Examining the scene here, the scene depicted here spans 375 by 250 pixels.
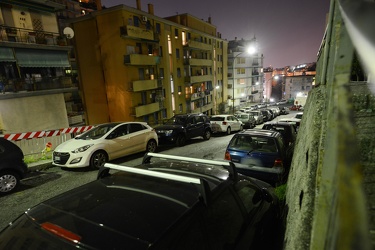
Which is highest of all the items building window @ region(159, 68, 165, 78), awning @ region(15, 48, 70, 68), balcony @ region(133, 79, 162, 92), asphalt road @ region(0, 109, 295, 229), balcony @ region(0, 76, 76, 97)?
awning @ region(15, 48, 70, 68)

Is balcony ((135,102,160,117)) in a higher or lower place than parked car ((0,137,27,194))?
lower

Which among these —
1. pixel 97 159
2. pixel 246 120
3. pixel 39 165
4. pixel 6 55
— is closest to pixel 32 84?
pixel 6 55

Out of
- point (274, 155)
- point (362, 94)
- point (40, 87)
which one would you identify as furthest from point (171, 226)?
point (40, 87)

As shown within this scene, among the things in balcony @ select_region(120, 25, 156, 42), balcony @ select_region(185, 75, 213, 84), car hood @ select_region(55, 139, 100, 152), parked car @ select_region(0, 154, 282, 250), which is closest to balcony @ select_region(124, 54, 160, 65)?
balcony @ select_region(120, 25, 156, 42)

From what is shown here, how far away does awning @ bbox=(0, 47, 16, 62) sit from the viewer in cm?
1487

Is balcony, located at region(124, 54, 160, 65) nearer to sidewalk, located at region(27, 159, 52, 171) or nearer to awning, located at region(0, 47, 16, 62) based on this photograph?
awning, located at region(0, 47, 16, 62)

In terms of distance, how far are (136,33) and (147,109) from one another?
27.4 ft

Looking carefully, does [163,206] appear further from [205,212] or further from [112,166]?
[112,166]

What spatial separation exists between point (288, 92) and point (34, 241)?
9298 cm

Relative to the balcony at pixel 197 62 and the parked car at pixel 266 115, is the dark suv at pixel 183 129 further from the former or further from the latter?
the balcony at pixel 197 62

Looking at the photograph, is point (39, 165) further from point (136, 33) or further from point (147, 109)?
point (136, 33)

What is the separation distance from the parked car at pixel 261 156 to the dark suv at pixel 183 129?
5656 mm

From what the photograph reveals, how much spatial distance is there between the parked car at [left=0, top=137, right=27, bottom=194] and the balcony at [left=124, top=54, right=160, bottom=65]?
1797 centimetres

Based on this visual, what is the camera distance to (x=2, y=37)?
48.9 ft
